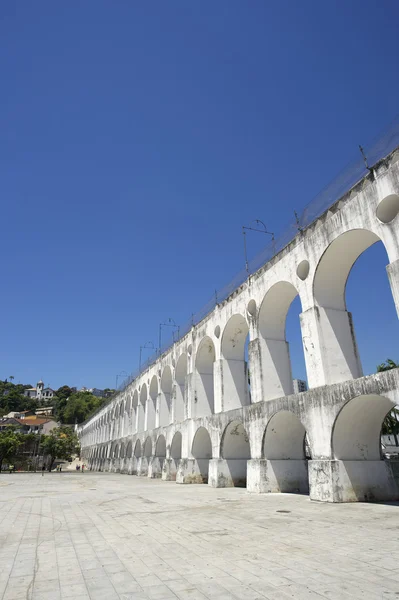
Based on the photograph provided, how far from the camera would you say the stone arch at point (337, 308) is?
14.8m

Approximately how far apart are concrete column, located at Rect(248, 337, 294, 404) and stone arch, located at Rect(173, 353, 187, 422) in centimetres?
1151

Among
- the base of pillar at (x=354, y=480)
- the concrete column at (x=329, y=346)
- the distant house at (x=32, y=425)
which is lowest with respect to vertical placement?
the base of pillar at (x=354, y=480)

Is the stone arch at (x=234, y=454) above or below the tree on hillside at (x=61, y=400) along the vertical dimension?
below

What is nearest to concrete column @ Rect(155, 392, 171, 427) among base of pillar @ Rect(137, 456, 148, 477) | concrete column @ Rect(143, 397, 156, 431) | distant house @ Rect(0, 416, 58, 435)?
concrete column @ Rect(143, 397, 156, 431)

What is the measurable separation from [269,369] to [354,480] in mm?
6853

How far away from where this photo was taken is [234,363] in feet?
77.2

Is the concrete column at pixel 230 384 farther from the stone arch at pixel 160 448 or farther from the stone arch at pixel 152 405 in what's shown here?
the stone arch at pixel 152 405

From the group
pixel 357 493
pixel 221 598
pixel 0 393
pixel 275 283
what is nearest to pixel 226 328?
pixel 275 283

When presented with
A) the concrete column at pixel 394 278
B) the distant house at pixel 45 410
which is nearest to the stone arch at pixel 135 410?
the concrete column at pixel 394 278

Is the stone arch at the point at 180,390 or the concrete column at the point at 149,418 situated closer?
the stone arch at the point at 180,390

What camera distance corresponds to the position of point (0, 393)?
161000 millimetres

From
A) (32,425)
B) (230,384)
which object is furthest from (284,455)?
(32,425)

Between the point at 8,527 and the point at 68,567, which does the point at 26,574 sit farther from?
the point at 8,527

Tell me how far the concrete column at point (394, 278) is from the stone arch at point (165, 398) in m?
24.2
